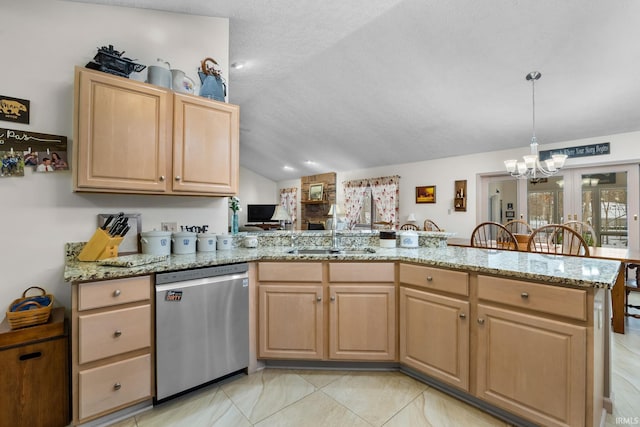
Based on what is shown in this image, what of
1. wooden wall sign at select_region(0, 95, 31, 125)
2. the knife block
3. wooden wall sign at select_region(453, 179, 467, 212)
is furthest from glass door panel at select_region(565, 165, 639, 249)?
wooden wall sign at select_region(0, 95, 31, 125)

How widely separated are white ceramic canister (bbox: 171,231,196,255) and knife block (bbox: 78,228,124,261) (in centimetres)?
36

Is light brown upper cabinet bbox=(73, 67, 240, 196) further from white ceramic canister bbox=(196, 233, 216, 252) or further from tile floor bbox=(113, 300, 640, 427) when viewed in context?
tile floor bbox=(113, 300, 640, 427)

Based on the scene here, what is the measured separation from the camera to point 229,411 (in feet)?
5.37

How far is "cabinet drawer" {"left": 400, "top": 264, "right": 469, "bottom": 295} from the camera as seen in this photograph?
64.2 inches

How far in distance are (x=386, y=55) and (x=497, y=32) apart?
3.59 ft

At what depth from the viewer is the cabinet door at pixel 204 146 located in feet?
6.37

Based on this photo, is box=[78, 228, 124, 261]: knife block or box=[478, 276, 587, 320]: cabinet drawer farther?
box=[78, 228, 124, 261]: knife block

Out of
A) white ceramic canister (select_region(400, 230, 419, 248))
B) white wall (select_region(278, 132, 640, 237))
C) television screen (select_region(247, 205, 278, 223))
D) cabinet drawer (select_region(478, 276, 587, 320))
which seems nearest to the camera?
cabinet drawer (select_region(478, 276, 587, 320))

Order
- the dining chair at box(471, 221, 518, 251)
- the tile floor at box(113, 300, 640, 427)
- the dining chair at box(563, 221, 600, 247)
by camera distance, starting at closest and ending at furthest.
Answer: the tile floor at box(113, 300, 640, 427)
the dining chair at box(471, 221, 518, 251)
the dining chair at box(563, 221, 600, 247)

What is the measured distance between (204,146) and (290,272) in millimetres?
1080

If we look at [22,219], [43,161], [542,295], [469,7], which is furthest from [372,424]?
[469,7]

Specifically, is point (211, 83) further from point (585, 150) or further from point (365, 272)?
point (585, 150)

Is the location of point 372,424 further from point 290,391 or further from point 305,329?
point 305,329

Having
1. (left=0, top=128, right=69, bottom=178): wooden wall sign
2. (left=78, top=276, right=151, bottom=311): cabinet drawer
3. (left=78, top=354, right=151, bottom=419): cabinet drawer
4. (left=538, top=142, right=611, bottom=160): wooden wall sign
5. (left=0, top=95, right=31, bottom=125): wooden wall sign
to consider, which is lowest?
(left=78, top=354, right=151, bottom=419): cabinet drawer
